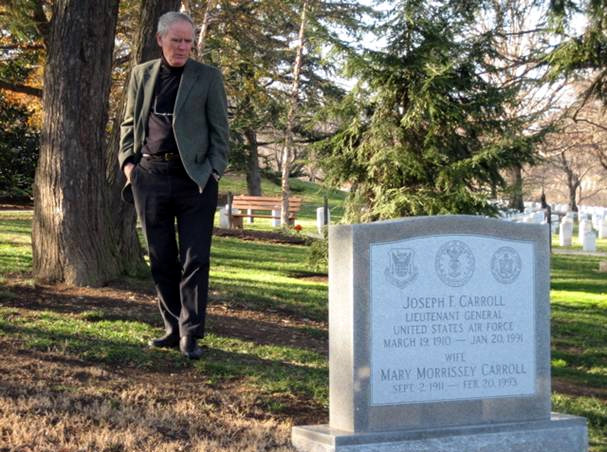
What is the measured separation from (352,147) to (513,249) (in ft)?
28.0

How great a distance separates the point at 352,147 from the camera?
14.4m

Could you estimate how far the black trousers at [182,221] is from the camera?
686 cm

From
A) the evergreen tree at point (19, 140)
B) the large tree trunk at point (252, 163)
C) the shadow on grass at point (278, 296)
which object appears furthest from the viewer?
the large tree trunk at point (252, 163)

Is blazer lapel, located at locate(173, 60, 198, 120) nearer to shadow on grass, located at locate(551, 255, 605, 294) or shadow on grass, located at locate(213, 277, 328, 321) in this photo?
shadow on grass, located at locate(213, 277, 328, 321)

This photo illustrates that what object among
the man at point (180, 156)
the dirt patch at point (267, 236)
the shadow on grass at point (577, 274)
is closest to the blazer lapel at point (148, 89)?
the man at point (180, 156)

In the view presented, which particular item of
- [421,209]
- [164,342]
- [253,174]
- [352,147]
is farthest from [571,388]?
[253,174]

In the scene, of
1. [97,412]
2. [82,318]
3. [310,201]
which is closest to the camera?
[97,412]

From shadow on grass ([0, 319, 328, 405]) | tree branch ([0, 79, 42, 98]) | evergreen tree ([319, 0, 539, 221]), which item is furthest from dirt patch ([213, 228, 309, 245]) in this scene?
shadow on grass ([0, 319, 328, 405])

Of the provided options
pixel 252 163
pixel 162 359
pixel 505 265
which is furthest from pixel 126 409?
pixel 252 163

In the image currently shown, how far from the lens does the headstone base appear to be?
5.41 metres

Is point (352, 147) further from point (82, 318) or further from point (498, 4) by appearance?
point (82, 318)

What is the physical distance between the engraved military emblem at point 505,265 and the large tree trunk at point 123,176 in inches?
195

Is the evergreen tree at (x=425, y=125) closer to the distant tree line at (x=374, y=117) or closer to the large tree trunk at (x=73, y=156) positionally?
the distant tree line at (x=374, y=117)

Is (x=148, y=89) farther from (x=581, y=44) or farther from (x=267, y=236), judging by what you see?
(x=267, y=236)
